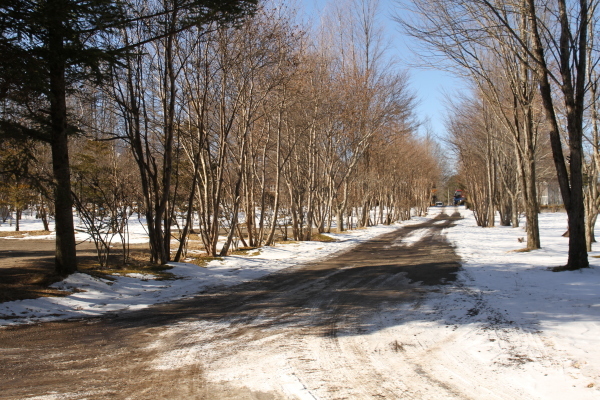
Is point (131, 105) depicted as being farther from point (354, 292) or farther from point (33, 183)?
point (354, 292)

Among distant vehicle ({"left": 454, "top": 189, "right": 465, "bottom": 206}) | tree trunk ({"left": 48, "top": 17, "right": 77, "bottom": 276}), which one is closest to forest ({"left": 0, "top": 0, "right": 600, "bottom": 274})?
tree trunk ({"left": 48, "top": 17, "right": 77, "bottom": 276})

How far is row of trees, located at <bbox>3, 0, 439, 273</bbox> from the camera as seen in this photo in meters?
9.34

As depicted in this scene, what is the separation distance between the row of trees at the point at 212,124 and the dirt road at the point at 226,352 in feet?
10.1

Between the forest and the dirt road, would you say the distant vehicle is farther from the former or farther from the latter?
the dirt road

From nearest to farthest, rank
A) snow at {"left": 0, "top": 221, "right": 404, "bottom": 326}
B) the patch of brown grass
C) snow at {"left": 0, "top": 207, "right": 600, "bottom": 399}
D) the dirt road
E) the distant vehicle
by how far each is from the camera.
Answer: the dirt road, snow at {"left": 0, "top": 207, "right": 600, "bottom": 399}, snow at {"left": 0, "top": 221, "right": 404, "bottom": 326}, the patch of brown grass, the distant vehicle

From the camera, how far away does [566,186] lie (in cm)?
885

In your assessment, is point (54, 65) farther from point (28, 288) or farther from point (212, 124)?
point (212, 124)

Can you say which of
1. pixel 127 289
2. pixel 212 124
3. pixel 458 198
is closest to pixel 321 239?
pixel 212 124

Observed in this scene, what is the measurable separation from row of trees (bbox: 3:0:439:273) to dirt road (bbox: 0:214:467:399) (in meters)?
3.08

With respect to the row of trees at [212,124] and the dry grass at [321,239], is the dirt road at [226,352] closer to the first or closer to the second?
the row of trees at [212,124]

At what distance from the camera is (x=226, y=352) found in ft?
14.6

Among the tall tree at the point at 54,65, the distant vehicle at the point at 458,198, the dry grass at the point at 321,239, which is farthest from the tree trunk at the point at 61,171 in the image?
the distant vehicle at the point at 458,198

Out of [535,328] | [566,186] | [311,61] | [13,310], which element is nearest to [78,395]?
[13,310]

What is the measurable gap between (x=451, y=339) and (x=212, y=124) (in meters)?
12.3
